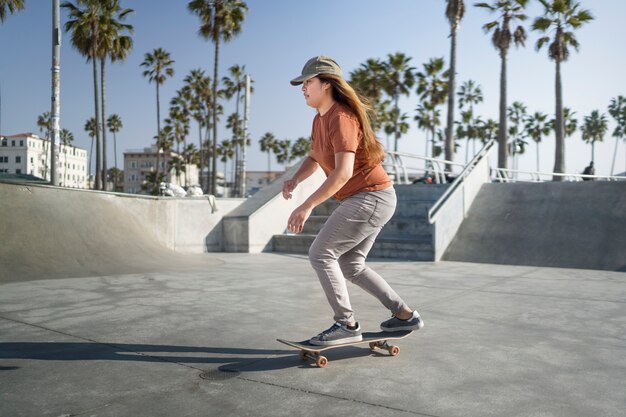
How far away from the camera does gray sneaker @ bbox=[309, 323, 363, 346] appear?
132 inches

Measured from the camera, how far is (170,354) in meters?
3.59

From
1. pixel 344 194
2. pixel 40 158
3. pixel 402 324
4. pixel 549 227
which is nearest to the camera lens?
pixel 344 194

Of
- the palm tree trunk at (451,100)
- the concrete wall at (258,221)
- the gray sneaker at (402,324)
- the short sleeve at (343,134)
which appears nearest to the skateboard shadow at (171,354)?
the gray sneaker at (402,324)

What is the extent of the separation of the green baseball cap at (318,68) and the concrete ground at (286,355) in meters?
1.86

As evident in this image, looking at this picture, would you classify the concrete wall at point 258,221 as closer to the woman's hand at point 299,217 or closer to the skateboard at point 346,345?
the skateboard at point 346,345

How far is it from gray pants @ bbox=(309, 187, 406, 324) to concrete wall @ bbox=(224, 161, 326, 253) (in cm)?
934

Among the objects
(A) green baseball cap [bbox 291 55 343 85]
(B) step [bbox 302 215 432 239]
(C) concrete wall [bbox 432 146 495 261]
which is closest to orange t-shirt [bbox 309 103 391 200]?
(A) green baseball cap [bbox 291 55 343 85]

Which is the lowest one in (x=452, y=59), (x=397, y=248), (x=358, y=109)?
(x=397, y=248)

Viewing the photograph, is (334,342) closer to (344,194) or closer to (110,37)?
(344,194)

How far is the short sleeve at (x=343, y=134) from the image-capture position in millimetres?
3217

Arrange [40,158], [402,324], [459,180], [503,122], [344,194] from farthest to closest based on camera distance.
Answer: [40,158]
[503,122]
[459,180]
[402,324]
[344,194]

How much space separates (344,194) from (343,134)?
47 cm

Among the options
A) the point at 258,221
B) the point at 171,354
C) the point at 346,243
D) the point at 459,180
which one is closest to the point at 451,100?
the point at 459,180

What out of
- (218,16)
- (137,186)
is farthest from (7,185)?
(137,186)
